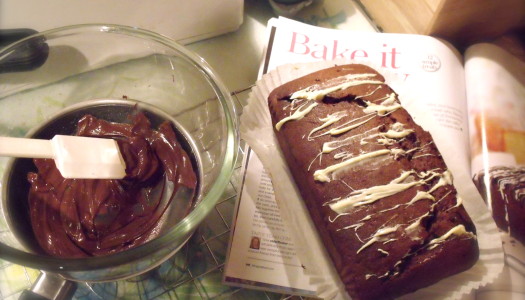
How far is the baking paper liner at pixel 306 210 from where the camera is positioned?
602mm

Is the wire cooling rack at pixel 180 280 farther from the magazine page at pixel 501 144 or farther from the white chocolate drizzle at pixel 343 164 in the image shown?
the magazine page at pixel 501 144

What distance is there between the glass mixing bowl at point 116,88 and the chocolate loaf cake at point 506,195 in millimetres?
400

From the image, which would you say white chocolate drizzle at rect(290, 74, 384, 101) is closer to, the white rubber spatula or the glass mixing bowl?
the glass mixing bowl

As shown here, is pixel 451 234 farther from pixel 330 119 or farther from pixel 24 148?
pixel 24 148

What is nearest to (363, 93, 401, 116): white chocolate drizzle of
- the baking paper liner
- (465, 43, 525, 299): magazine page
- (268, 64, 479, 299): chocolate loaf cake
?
(268, 64, 479, 299): chocolate loaf cake

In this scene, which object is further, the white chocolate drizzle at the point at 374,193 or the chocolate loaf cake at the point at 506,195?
the chocolate loaf cake at the point at 506,195

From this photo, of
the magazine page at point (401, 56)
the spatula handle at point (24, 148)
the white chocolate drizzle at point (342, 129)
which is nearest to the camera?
the spatula handle at point (24, 148)

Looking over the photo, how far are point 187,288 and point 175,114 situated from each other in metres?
0.24

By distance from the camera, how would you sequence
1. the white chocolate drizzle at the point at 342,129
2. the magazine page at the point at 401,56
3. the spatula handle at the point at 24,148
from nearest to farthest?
the spatula handle at the point at 24,148
the white chocolate drizzle at the point at 342,129
the magazine page at the point at 401,56

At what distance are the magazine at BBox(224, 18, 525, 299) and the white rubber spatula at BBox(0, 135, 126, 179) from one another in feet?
0.66

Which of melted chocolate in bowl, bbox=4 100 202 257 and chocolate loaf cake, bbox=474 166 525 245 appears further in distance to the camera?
chocolate loaf cake, bbox=474 166 525 245

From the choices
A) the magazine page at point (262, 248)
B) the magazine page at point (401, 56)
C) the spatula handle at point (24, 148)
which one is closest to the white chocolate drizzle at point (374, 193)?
the magazine page at point (262, 248)

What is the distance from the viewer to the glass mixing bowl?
0.56 metres

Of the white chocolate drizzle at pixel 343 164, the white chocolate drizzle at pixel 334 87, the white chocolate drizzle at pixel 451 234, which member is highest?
the white chocolate drizzle at pixel 334 87
